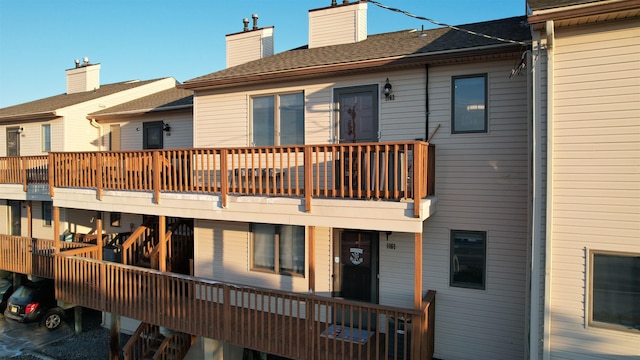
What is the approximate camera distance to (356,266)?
27.4 ft

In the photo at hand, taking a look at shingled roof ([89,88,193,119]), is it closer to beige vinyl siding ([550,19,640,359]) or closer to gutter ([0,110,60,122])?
gutter ([0,110,60,122])

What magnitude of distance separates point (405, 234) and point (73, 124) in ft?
43.6

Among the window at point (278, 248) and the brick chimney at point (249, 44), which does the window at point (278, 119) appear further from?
the brick chimney at point (249, 44)

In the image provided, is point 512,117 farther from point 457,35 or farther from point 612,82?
point 457,35

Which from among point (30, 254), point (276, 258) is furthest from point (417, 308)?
point (30, 254)

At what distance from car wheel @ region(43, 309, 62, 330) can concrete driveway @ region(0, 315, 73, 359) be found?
0.15 m

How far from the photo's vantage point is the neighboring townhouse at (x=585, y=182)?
546 centimetres

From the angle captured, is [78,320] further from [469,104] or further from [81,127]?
[469,104]

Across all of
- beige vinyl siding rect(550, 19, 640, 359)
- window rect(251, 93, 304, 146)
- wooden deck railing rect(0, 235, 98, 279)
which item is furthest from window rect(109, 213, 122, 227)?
beige vinyl siding rect(550, 19, 640, 359)

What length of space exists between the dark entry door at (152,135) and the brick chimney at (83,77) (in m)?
8.25

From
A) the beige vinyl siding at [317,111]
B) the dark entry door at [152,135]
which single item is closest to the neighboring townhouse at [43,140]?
the dark entry door at [152,135]

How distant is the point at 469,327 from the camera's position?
7289 millimetres

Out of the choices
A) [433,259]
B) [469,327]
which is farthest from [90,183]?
[469,327]

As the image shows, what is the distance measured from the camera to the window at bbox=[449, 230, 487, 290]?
7.29 metres
